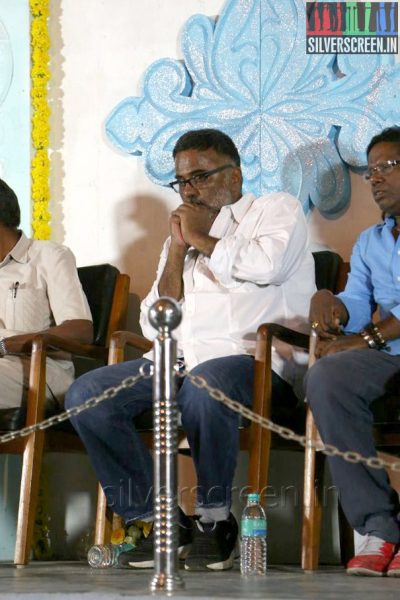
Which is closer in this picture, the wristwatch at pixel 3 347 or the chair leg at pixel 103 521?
the chair leg at pixel 103 521

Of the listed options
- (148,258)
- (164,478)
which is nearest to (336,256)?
(148,258)

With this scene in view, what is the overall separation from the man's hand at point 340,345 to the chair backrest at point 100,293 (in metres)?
1.10

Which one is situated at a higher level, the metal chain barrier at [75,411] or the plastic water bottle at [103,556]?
the metal chain barrier at [75,411]

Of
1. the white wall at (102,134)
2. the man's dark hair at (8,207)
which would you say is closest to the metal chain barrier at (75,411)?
the man's dark hair at (8,207)

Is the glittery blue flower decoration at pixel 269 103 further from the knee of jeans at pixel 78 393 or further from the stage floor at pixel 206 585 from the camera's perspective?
the stage floor at pixel 206 585

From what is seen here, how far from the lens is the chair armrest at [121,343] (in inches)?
159

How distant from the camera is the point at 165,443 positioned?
278 cm

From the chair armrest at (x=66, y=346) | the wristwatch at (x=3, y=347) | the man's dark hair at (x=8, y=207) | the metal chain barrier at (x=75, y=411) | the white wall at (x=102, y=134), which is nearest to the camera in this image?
the metal chain barrier at (x=75, y=411)

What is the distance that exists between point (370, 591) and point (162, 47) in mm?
2785

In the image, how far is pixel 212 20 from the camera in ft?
15.4

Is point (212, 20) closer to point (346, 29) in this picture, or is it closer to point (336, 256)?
point (346, 29)

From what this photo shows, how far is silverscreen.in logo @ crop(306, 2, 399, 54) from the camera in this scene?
4512mm

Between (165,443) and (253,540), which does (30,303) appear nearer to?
(253,540)

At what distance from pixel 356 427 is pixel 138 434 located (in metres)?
0.86
